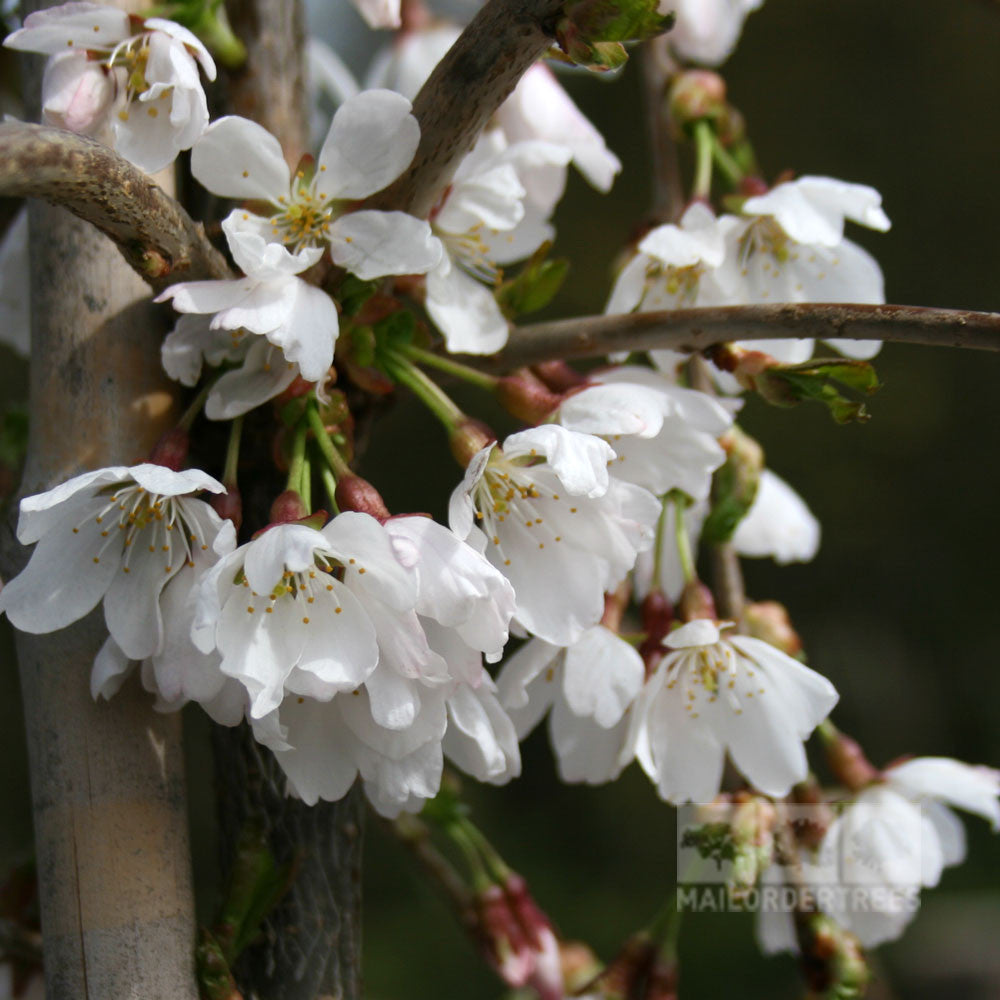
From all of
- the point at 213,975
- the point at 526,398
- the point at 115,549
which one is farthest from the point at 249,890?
the point at 526,398

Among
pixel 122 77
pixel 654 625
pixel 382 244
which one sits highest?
pixel 122 77

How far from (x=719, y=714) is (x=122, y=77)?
49 centimetres

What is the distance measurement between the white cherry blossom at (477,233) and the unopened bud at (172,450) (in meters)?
0.15

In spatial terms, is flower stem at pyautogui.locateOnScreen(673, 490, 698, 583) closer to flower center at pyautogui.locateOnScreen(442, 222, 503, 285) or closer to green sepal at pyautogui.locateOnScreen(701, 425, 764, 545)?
green sepal at pyautogui.locateOnScreen(701, 425, 764, 545)

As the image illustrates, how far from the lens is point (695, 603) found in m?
0.69

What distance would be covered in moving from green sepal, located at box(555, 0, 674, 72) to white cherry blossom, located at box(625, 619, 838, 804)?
0.31 m

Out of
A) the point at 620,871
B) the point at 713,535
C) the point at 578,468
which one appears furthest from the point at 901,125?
the point at 578,468

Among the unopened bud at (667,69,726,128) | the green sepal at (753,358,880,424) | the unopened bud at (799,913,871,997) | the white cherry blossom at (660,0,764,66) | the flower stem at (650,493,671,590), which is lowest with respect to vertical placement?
the unopened bud at (799,913,871,997)

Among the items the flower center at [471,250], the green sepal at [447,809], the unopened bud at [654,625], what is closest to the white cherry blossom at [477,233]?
the flower center at [471,250]

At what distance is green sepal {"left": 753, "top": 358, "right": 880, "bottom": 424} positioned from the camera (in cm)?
54

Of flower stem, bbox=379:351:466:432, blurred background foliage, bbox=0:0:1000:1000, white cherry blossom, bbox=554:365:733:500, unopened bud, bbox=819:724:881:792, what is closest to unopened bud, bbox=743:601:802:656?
unopened bud, bbox=819:724:881:792

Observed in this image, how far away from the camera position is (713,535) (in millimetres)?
723

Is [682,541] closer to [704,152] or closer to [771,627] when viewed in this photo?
[771,627]

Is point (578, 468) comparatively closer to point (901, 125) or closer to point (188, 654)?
point (188, 654)
